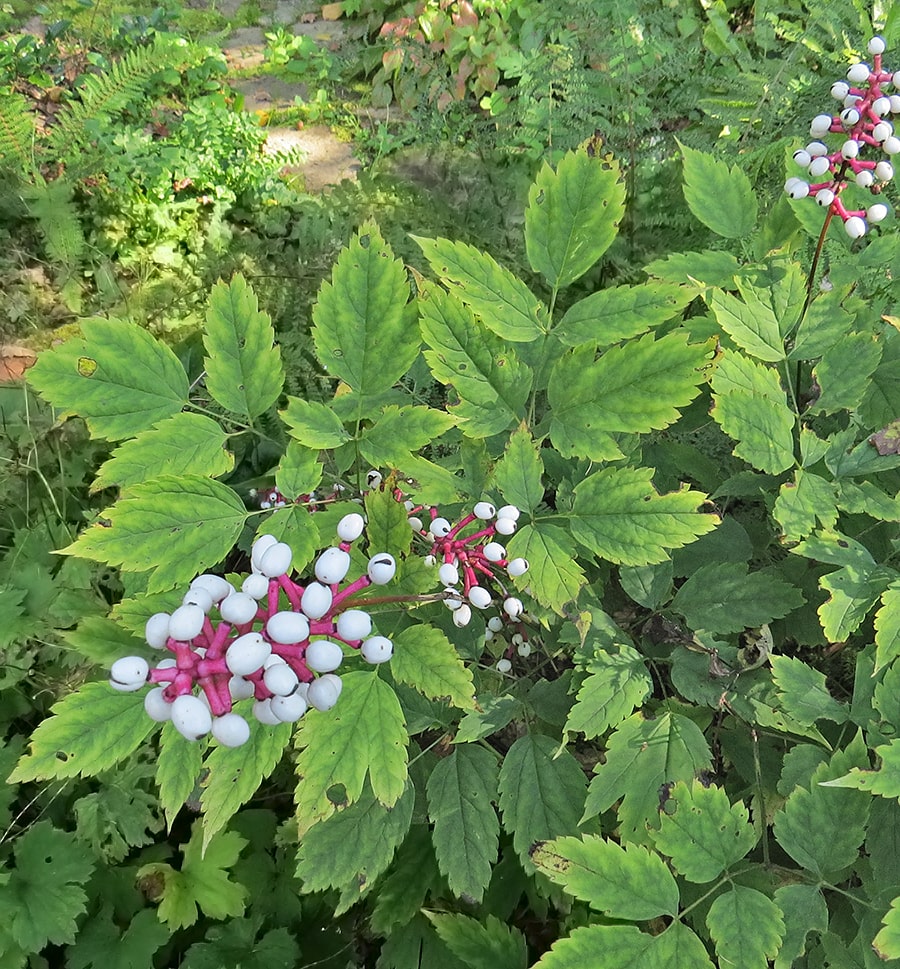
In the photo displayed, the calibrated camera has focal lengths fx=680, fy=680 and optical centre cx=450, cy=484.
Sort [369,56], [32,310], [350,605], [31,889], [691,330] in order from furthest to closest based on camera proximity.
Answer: [369,56], [32,310], [31,889], [691,330], [350,605]

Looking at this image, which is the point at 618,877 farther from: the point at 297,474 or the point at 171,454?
the point at 171,454

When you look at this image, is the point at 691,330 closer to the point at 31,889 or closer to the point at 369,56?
the point at 31,889

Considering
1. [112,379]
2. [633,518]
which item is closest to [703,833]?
[633,518]

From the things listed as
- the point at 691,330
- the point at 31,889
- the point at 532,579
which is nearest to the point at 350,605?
the point at 532,579

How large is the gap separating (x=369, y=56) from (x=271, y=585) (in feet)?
15.4

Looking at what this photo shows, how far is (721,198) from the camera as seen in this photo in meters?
1.68

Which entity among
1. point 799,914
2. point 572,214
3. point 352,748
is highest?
point 572,214

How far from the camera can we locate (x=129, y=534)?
1132mm

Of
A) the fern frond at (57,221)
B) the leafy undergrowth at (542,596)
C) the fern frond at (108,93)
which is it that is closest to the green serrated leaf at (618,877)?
the leafy undergrowth at (542,596)

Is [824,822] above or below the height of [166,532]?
below

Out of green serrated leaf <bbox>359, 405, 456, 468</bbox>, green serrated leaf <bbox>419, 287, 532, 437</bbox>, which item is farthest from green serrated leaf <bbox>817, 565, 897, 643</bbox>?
green serrated leaf <bbox>359, 405, 456, 468</bbox>

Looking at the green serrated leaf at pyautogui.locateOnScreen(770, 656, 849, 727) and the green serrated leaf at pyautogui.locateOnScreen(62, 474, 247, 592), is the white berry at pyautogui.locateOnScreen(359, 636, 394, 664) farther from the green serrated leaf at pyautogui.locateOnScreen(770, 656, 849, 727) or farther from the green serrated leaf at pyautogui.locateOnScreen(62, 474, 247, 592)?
the green serrated leaf at pyautogui.locateOnScreen(770, 656, 849, 727)

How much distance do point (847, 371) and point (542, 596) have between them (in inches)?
33.8

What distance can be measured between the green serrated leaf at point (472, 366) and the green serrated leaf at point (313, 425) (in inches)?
8.6
